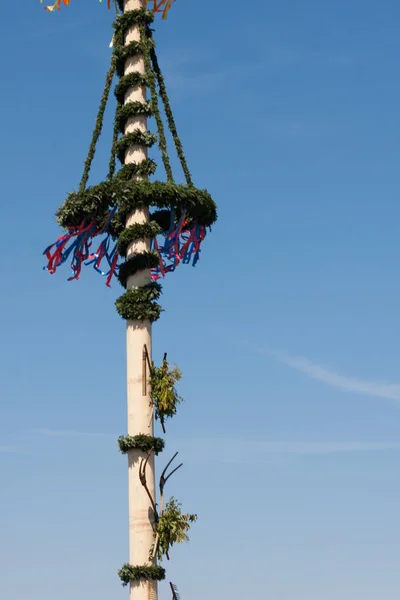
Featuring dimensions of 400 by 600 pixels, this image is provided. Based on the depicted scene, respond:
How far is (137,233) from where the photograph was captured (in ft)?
147

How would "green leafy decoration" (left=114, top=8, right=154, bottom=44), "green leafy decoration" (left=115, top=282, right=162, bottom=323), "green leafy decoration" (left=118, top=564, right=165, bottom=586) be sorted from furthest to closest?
"green leafy decoration" (left=114, top=8, right=154, bottom=44) → "green leafy decoration" (left=115, top=282, right=162, bottom=323) → "green leafy decoration" (left=118, top=564, right=165, bottom=586)

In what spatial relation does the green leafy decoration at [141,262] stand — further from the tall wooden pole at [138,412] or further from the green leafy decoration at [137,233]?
the green leafy decoration at [137,233]

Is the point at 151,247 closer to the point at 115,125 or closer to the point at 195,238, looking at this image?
the point at 195,238

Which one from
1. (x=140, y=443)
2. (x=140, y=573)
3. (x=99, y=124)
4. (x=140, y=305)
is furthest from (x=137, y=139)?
(x=140, y=573)

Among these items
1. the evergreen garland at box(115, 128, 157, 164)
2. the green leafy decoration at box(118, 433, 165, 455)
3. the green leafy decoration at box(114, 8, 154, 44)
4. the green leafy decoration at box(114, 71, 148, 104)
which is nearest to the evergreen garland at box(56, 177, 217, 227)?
the evergreen garland at box(115, 128, 157, 164)

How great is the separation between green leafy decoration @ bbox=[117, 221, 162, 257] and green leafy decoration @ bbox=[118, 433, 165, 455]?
744 cm

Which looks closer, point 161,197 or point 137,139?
point 161,197

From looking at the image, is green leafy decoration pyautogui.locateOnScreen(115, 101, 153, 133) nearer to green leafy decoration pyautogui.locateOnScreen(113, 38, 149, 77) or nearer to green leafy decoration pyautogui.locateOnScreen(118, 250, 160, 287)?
green leafy decoration pyautogui.locateOnScreen(113, 38, 149, 77)

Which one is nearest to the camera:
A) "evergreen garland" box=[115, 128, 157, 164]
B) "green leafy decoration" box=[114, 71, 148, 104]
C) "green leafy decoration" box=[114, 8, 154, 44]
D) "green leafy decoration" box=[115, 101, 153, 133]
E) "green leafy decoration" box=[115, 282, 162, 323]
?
"green leafy decoration" box=[115, 282, 162, 323]

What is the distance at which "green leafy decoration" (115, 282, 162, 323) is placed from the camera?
43750 millimetres

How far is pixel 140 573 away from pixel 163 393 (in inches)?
248

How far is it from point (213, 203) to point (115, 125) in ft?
16.4

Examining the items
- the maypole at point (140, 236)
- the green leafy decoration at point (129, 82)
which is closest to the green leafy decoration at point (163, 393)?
the maypole at point (140, 236)

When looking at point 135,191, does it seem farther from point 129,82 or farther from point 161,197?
point 129,82
